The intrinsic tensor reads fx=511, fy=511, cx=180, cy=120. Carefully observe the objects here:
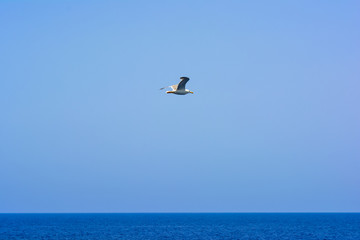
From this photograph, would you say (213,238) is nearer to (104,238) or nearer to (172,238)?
(172,238)

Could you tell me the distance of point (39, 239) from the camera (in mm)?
95375

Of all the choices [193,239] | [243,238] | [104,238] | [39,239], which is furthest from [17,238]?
[243,238]

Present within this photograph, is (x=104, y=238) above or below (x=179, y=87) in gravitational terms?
below

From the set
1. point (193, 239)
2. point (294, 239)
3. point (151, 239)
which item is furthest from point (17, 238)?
point (294, 239)

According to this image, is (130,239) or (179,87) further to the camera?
(130,239)

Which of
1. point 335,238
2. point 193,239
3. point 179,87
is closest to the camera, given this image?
point 179,87

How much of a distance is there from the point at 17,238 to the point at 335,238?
6192 centimetres

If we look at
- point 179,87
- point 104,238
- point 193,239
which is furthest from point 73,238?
point 179,87

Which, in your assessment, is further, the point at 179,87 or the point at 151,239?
the point at 151,239

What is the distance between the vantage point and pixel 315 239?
319 feet

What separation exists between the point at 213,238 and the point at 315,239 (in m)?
19.5

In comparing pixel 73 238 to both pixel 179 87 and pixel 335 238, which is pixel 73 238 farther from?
pixel 179 87

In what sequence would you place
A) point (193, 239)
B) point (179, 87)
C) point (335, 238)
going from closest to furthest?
point (179, 87) → point (193, 239) → point (335, 238)

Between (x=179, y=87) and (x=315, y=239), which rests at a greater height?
(x=179, y=87)
